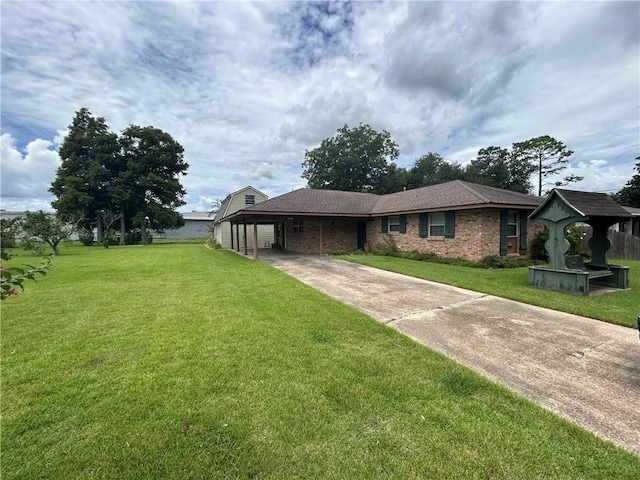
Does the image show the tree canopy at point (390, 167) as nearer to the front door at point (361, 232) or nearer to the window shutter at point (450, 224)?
the front door at point (361, 232)

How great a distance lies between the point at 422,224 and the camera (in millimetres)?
14289

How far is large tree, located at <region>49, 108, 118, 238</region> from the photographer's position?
89.3ft

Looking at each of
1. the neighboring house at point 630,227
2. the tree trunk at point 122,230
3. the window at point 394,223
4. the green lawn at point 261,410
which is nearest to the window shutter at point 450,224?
the window at point 394,223

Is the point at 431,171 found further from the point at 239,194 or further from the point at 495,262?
the point at 495,262

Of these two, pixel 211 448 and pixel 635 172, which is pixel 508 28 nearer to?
pixel 211 448

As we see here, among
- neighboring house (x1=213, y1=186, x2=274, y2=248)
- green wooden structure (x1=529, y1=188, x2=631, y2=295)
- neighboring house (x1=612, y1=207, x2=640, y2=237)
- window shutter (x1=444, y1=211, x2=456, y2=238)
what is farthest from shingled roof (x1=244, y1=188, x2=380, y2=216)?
neighboring house (x1=612, y1=207, x2=640, y2=237)

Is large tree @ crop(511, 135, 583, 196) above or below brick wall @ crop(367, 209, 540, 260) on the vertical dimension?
above

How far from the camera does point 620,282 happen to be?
7734 millimetres

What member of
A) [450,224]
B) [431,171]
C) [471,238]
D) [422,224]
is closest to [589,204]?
[471,238]

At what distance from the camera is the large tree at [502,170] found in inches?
1359

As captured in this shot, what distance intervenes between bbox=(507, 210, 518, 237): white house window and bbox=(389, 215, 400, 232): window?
5.13 meters

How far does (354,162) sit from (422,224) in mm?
24046

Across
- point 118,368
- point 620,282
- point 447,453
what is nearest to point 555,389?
point 447,453

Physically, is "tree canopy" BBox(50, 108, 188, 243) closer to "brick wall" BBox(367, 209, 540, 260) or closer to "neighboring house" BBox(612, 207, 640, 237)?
"brick wall" BBox(367, 209, 540, 260)
